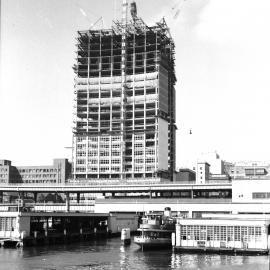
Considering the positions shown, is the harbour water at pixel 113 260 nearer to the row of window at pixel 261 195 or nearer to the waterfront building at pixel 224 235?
the waterfront building at pixel 224 235

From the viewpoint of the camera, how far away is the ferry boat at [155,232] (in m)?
106

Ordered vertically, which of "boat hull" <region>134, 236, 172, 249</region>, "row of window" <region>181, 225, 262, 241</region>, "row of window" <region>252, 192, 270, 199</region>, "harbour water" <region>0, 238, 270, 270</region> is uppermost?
"row of window" <region>252, 192, 270, 199</region>

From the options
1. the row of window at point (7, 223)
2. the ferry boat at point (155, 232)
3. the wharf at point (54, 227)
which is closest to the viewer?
the ferry boat at point (155, 232)

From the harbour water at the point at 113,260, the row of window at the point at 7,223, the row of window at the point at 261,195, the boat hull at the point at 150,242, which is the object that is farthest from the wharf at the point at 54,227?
the row of window at the point at 261,195

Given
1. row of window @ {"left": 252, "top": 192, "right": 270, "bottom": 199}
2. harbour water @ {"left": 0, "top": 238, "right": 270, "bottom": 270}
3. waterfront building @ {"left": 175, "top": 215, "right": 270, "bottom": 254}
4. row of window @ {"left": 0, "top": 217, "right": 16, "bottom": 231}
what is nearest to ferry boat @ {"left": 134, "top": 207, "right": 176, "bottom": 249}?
harbour water @ {"left": 0, "top": 238, "right": 270, "bottom": 270}

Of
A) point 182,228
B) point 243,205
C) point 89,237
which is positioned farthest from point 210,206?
point 182,228

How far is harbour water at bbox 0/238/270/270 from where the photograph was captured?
7988 centimetres

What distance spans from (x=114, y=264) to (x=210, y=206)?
9673cm

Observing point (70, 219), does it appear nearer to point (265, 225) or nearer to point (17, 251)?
point (17, 251)

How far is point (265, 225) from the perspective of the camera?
94.8 m

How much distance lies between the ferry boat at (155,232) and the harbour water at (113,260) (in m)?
2.48

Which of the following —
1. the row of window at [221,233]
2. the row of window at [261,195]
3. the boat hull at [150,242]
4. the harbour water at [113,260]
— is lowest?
the harbour water at [113,260]

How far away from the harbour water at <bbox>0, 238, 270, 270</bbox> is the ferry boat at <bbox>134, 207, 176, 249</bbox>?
2.48 meters

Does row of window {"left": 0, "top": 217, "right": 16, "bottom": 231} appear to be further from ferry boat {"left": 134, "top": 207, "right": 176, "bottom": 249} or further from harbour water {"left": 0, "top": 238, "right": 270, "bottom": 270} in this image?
ferry boat {"left": 134, "top": 207, "right": 176, "bottom": 249}
